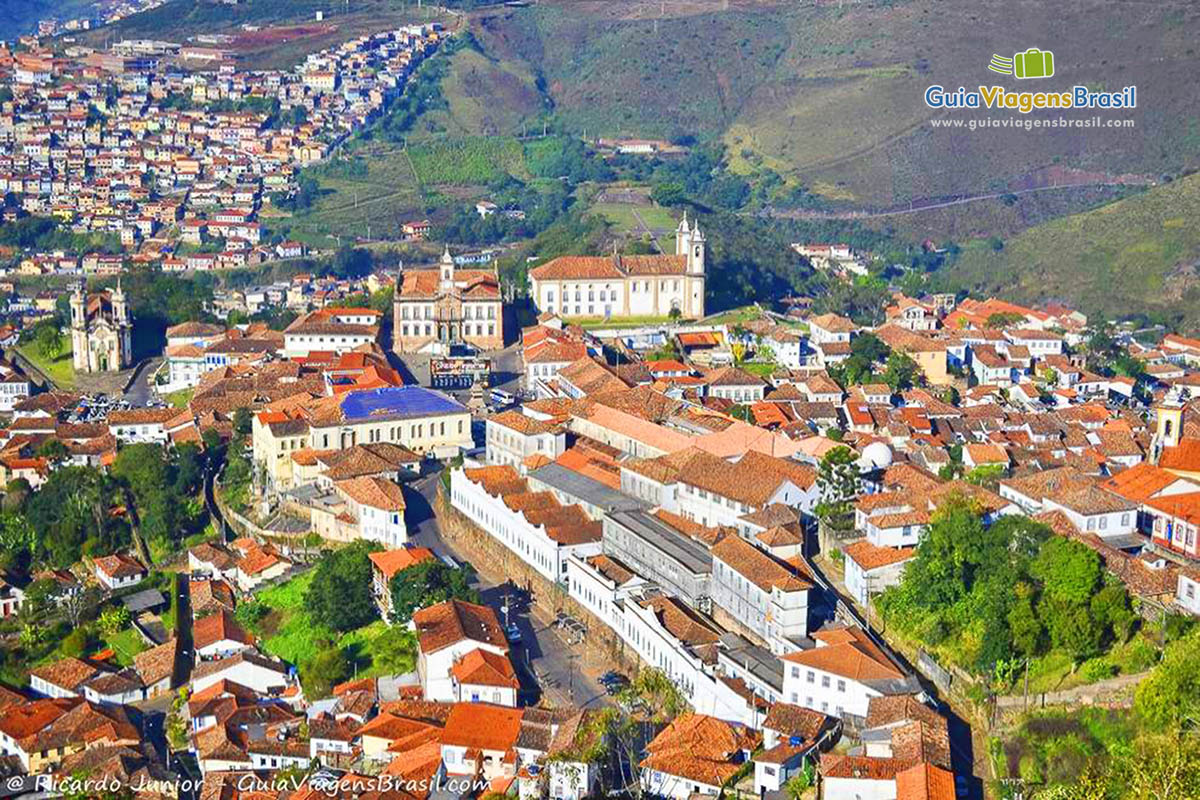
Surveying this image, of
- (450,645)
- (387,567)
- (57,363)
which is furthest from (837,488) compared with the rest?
(57,363)

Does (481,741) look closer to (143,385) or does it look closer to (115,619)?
(115,619)

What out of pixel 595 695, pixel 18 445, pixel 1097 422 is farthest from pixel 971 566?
pixel 18 445

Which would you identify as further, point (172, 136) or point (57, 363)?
point (172, 136)

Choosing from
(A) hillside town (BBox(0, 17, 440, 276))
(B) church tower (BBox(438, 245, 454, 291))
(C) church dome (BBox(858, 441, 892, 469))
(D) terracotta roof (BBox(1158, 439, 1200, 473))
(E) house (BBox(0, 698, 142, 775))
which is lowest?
(E) house (BBox(0, 698, 142, 775))

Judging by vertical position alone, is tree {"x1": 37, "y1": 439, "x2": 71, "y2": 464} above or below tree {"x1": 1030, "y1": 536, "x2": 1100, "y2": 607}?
below

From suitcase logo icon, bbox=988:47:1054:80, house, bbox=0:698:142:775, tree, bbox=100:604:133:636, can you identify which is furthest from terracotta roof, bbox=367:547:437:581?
suitcase logo icon, bbox=988:47:1054:80

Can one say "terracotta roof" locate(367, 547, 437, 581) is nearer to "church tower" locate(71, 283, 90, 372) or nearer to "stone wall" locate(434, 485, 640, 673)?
"stone wall" locate(434, 485, 640, 673)

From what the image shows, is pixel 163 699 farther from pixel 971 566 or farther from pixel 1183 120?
pixel 1183 120
